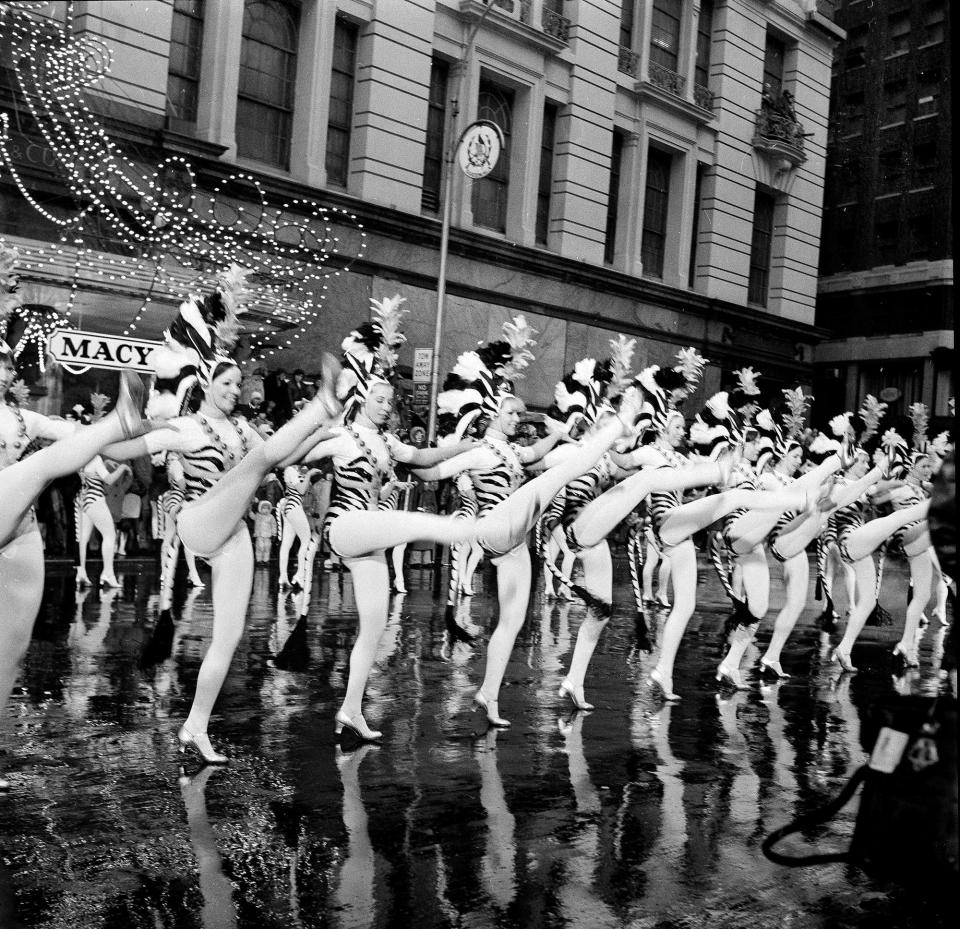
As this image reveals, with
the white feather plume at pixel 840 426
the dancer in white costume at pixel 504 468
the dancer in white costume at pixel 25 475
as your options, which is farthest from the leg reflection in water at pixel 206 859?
the white feather plume at pixel 840 426

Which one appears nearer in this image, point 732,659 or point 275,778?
point 275,778

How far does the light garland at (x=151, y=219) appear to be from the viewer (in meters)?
13.7

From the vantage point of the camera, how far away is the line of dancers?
6.71 metres

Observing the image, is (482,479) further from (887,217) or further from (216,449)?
(887,217)

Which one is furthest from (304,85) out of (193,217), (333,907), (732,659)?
(333,907)

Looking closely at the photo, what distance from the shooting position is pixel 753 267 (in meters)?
34.7

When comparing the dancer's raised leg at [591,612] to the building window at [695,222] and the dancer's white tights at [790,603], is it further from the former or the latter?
the building window at [695,222]

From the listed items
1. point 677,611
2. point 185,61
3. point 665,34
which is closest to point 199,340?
point 677,611

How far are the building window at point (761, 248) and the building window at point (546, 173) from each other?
788 cm

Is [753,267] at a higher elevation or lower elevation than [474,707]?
higher

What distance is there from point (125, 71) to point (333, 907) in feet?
43.6

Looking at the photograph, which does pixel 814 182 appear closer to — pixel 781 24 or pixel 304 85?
pixel 781 24

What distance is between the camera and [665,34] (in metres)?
31.0

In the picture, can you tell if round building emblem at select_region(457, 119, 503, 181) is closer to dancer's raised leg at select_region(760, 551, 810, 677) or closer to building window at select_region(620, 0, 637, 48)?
building window at select_region(620, 0, 637, 48)
